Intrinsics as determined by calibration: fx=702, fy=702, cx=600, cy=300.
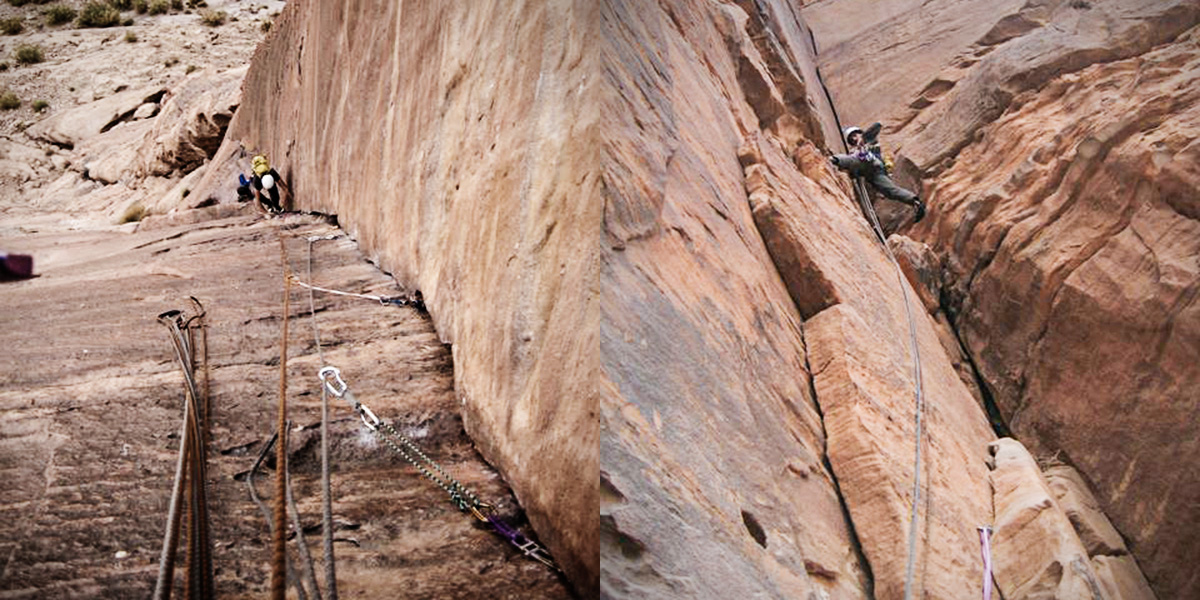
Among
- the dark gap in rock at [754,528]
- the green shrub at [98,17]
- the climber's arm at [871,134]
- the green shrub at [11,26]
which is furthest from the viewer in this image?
the green shrub at [98,17]

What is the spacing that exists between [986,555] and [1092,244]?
15.9 feet

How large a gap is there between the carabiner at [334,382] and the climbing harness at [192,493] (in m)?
0.55

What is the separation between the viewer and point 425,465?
3.13 m

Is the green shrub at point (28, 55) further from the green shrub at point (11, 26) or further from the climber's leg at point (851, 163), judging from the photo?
the climber's leg at point (851, 163)

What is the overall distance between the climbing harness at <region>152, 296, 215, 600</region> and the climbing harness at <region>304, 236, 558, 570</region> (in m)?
0.46

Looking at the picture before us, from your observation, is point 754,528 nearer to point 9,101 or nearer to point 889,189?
point 889,189

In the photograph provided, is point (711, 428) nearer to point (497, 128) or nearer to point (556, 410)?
point (556, 410)

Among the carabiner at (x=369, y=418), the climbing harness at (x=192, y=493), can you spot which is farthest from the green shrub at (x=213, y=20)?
the carabiner at (x=369, y=418)

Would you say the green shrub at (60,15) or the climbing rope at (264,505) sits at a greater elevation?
the green shrub at (60,15)

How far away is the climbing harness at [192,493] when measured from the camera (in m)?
2.22

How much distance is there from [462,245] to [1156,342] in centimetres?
646

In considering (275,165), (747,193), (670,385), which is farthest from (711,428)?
(275,165)

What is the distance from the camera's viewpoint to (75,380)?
381 centimetres

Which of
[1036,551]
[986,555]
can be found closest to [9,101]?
[986,555]
